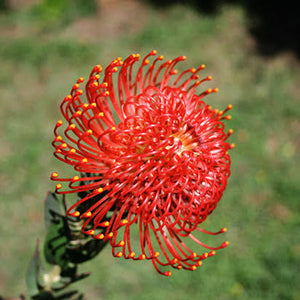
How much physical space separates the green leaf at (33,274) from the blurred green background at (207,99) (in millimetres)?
1920

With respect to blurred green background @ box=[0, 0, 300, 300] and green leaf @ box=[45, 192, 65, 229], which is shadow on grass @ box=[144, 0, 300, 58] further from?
green leaf @ box=[45, 192, 65, 229]

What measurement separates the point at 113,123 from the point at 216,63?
4.55 m

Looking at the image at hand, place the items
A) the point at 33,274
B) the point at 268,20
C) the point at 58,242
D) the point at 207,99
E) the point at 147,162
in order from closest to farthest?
the point at 147,162 < the point at 58,242 < the point at 33,274 < the point at 207,99 < the point at 268,20

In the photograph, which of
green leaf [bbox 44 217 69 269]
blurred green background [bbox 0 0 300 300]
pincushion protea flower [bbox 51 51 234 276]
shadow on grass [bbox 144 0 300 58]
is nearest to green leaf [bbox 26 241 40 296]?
green leaf [bbox 44 217 69 269]

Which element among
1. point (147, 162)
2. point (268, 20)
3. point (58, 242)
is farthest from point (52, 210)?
point (268, 20)

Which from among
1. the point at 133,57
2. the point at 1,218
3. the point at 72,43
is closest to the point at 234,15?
the point at 72,43

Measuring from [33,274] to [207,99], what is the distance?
3915 millimetres

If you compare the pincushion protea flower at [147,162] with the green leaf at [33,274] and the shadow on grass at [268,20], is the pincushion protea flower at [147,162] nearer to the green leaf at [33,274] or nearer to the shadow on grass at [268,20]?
the green leaf at [33,274]

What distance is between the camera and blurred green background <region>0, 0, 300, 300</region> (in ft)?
12.5

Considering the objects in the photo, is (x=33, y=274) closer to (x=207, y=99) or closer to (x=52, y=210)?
(x=52, y=210)

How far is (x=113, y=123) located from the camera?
1746 millimetres

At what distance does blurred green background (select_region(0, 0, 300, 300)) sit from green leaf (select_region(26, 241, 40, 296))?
1920 mm

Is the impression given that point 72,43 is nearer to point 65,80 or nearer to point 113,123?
point 65,80

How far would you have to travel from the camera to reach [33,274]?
6.21 ft
